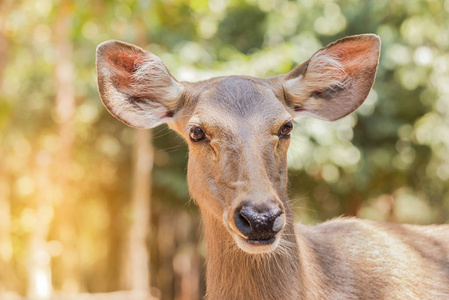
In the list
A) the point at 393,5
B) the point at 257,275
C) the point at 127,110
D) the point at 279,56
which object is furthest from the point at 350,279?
the point at 393,5

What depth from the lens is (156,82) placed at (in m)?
4.16

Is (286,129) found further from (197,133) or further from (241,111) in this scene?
(197,133)

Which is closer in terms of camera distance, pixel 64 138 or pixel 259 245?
pixel 259 245

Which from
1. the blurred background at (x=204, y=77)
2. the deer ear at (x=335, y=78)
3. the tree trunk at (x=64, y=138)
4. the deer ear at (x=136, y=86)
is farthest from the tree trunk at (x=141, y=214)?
the deer ear at (x=335, y=78)

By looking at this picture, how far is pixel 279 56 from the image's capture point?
1068 cm

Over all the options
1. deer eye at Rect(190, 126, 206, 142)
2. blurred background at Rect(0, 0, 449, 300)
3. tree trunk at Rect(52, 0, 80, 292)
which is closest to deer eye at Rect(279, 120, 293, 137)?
deer eye at Rect(190, 126, 206, 142)

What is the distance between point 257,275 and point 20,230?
2101 cm

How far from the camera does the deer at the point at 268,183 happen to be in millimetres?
3471

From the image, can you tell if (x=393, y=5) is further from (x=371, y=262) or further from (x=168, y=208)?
(x=371, y=262)

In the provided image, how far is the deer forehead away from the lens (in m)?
3.63

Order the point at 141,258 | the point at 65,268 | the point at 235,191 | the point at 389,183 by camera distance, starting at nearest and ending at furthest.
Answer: the point at 235,191, the point at 141,258, the point at 65,268, the point at 389,183

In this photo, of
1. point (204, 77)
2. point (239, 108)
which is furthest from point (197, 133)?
point (204, 77)

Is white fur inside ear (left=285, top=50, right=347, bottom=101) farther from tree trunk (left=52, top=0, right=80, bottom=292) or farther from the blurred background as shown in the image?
tree trunk (left=52, top=0, right=80, bottom=292)

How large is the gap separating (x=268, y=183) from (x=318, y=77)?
1.13 m
